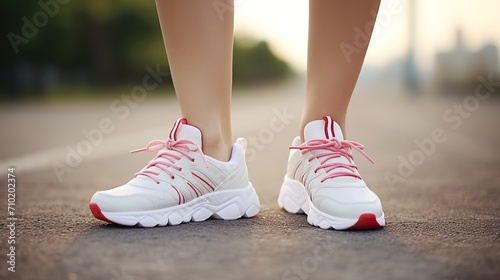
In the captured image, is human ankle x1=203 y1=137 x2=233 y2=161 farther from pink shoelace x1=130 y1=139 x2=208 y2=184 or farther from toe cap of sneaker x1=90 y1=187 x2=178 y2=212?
toe cap of sneaker x1=90 y1=187 x2=178 y2=212

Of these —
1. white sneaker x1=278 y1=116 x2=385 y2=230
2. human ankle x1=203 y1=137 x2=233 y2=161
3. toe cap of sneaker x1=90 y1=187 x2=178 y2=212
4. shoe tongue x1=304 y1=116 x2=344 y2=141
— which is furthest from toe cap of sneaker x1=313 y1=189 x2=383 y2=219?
toe cap of sneaker x1=90 y1=187 x2=178 y2=212

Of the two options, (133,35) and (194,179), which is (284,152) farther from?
(133,35)

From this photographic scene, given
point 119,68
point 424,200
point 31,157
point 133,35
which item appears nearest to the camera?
point 424,200

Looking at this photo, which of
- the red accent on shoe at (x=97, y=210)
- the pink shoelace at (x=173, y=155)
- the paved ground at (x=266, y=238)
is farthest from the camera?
the pink shoelace at (x=173, y=155)

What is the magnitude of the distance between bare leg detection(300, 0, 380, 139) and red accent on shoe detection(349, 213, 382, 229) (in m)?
0.41

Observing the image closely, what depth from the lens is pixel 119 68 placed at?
1077 inches

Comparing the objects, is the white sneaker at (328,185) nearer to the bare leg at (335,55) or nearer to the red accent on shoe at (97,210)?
the bare leg at (335,55)

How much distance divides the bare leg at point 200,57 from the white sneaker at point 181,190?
0.16 ft

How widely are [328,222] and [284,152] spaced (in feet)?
9.52

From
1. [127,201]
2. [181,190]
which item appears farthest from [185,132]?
[127,201]

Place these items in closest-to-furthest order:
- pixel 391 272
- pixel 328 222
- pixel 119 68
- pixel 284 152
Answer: pixel 391 272 → pixel 328 222 → pixel 284 152 → pixel 119 68

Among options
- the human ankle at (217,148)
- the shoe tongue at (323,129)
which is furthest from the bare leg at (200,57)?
the shoe tongue at (323,129)

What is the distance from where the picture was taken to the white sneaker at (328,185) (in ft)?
5.58

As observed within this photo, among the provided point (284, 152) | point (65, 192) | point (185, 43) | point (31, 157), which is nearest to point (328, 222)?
point (185, 43)
